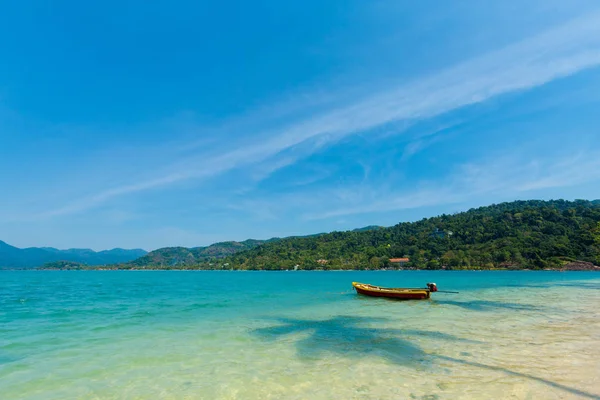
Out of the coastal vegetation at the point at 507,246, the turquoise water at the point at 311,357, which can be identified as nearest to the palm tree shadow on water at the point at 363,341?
the turquoise water at the point at 311,357

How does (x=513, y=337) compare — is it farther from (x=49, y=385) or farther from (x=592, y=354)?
(x=49, y=385)

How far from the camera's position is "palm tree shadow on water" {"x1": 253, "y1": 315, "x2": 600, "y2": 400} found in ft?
40.1

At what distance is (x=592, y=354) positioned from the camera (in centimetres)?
1269

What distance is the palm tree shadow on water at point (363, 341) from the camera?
12227 millimetres

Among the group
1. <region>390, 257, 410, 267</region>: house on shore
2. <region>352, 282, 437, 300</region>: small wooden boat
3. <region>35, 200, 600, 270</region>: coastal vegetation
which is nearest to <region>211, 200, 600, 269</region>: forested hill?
<region>35, 200, 600, 270</region>: coastal vegetation

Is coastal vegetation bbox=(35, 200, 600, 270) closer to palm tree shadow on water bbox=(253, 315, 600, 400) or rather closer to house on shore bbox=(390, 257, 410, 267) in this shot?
house on shore bbox=(390, 257, 410, 267)

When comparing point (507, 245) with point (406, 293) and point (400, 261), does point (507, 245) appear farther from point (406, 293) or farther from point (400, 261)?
point (406, 293)

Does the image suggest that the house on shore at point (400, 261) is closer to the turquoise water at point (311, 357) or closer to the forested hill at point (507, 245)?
the forested hill at point (507, 245)

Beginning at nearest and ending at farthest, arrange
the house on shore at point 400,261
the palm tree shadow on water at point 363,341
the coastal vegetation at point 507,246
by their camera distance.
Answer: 1. the palm tree shadow on water at point 363,341
2. the coastal vegetation at point 507,246
3. the house on shore at point 400,261

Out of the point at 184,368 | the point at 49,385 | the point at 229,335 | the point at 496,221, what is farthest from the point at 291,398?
the point at 496,221

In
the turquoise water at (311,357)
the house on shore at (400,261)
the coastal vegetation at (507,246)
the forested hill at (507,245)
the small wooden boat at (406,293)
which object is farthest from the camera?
the house on shore at (400,261)

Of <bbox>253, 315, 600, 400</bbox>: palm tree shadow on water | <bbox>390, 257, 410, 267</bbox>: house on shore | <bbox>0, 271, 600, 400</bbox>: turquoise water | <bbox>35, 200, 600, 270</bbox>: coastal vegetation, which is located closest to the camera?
<bbox>0, 271, 600, 400</bbox>: turquoise water

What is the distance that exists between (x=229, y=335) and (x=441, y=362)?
11338 millimetres

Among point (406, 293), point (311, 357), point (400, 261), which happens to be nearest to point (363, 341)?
point (311, 357)
